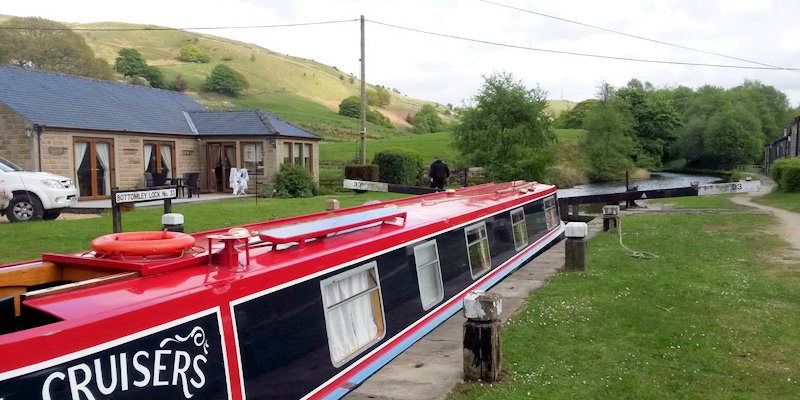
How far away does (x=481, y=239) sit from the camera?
25.7ft

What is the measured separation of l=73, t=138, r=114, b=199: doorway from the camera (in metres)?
17.7

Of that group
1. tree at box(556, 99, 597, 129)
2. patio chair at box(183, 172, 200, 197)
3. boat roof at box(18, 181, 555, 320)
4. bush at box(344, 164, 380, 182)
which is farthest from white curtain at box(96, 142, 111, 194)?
tree at box(556, 99, 597, 129)

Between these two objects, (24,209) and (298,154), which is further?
(298,154)

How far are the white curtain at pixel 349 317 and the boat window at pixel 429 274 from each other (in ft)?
3.45

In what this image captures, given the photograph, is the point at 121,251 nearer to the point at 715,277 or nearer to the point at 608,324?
the point at 608,324

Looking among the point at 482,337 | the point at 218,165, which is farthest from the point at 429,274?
the point at 218,165

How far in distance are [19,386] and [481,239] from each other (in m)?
6.10

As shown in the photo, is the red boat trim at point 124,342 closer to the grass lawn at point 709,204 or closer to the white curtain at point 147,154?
the white curtain at point 147,154

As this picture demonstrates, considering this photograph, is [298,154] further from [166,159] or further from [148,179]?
[148,179]

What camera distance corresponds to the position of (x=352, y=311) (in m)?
4.62

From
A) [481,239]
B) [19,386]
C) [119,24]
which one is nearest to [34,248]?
[481,239]

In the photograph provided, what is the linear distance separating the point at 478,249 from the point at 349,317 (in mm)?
3401

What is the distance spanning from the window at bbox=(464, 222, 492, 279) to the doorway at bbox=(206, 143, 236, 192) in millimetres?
15631

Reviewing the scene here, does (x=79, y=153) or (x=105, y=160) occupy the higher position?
(x=79, y=153)
